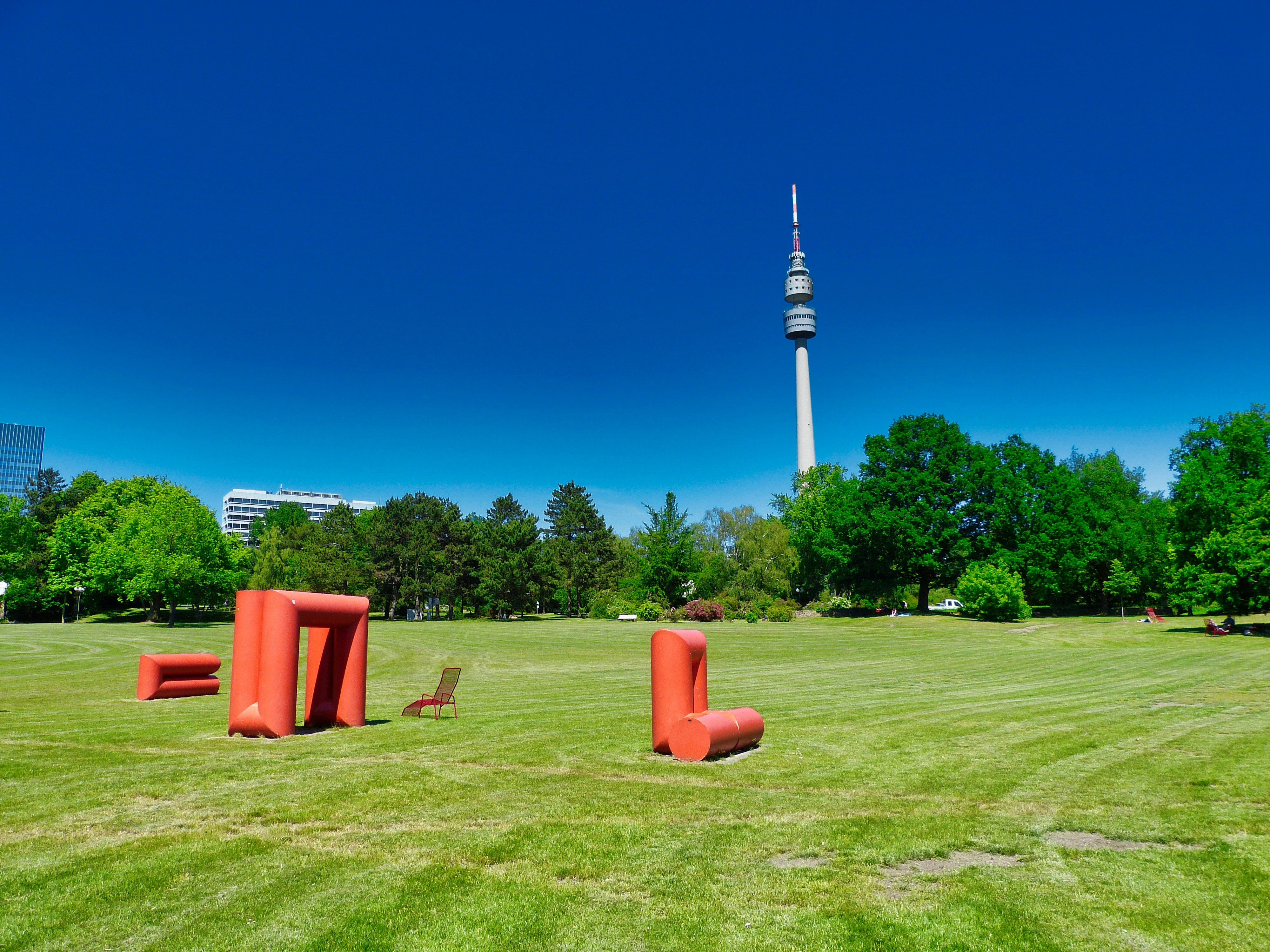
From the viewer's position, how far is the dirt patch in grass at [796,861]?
6996mm

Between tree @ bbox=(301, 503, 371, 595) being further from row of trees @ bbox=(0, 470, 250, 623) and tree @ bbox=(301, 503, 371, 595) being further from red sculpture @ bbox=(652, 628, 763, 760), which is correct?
red sculpture @ bbox=(652, 628, 763, 760)

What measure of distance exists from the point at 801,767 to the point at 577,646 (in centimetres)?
2887

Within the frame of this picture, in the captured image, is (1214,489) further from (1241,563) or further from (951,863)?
(951,863)

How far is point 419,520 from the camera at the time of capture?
76.1m

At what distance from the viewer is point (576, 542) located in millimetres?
79812

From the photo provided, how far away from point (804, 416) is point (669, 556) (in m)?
64.1

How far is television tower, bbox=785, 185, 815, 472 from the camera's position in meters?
125

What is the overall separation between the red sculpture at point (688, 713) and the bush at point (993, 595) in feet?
152

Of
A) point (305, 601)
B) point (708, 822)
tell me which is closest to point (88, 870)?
point (708, 822)

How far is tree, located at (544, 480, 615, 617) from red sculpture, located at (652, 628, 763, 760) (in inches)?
2496

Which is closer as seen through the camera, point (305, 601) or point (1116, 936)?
point (1116, 936)

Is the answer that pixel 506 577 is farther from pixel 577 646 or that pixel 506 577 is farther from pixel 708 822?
pixel 708 822

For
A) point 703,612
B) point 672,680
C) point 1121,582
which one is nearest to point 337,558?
point 703,612

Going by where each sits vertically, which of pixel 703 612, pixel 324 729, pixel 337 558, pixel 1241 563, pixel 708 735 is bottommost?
pixel 703 612
